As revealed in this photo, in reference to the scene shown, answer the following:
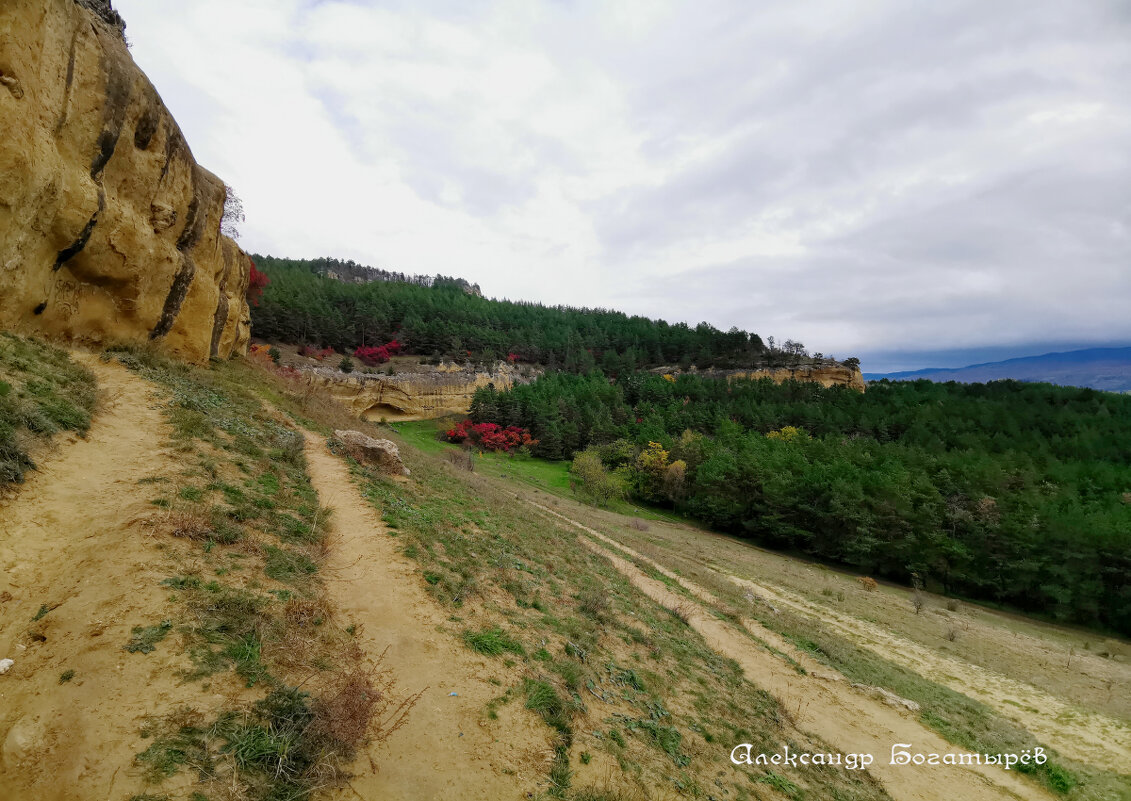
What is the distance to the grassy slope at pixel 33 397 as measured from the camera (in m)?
6.90

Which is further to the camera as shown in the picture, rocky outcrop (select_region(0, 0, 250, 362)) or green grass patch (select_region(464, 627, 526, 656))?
rocky outcrop (select_region(0, 0, 250, 362))

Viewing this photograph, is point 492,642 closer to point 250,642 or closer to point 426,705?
point 426,705

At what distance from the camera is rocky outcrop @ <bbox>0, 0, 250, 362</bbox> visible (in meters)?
9.88

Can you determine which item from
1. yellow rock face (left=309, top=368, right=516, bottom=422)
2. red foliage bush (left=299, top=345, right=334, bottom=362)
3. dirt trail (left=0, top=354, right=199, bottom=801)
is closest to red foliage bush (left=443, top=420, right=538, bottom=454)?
Answer: yellow rock face (left=309, top=368, right=516, bottom=422)

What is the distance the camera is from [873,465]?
45.7 meters

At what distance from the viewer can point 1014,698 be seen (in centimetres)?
1571

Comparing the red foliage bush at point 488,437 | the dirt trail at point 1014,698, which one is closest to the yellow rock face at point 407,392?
the red foliage bush at point 488,437

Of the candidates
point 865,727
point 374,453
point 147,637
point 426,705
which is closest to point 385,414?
point 374,453

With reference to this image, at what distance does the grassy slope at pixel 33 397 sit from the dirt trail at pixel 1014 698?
78.3 ft

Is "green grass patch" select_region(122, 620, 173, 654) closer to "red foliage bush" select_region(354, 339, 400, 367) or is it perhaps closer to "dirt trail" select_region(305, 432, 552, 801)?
"dirt trail" select_region(305, 432, 552, 801)

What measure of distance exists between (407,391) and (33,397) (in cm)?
5519

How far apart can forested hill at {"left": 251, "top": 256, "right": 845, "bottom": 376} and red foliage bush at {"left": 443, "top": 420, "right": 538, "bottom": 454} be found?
71.3 ft

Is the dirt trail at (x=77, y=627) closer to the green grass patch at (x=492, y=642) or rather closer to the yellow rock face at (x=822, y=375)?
the green grass patch at (x=492, y=642)

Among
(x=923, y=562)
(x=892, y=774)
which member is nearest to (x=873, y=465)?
(x=923, y=562)
